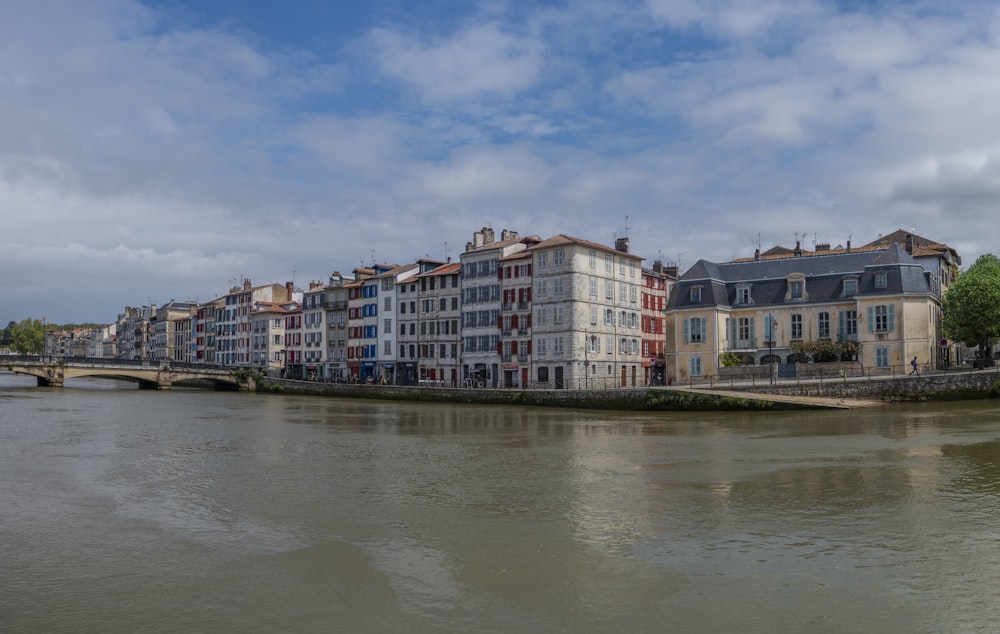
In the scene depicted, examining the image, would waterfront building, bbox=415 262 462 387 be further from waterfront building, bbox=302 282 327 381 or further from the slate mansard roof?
the slate mansard roof

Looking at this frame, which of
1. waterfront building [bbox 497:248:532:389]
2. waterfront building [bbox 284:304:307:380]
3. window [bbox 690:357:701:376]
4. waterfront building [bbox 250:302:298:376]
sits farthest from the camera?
waterfront building [bbox 250:302:298:376]

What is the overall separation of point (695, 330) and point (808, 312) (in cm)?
774

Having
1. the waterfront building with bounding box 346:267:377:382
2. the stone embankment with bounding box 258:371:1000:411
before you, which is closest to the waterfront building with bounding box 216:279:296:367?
the waterfront building with bounding box 346:267:377:382

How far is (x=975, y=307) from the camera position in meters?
47.6

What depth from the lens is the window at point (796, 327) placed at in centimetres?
5534

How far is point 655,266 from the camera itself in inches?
3051

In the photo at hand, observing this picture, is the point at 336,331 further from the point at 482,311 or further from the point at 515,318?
the point at 515,318

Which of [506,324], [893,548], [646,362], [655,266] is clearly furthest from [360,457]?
[655,266]

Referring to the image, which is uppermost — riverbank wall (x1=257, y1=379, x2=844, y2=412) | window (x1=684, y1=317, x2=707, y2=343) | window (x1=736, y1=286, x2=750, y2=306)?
window (x1=736, y1=286, x2=750, y2=306)

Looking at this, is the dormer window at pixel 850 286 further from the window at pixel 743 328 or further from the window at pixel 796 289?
the window at pixel 743 328

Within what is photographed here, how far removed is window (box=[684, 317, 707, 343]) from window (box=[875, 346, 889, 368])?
11.3 m

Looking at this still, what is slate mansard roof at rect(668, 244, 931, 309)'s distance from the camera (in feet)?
169

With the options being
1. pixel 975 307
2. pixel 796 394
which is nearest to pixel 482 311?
pixel 796 394

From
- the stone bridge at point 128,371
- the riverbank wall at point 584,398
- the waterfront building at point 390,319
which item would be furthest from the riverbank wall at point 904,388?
the stone bridge at point 128,371
